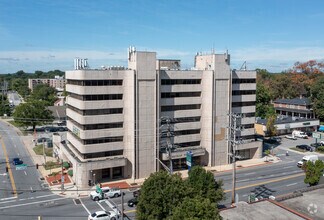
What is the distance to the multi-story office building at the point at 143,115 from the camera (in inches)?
2297

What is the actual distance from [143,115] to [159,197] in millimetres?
26324

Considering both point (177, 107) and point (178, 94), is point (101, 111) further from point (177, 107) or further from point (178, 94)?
point (178, 94)

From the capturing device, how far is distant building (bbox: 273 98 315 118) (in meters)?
122

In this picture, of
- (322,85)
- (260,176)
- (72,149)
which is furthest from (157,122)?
(322,85)

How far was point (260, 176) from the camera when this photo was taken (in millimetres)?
64500

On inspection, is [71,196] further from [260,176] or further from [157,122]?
[260,176]

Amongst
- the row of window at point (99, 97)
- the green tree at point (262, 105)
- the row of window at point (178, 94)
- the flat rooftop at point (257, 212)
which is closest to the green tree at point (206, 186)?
the flat rooftop at point (257, 212)

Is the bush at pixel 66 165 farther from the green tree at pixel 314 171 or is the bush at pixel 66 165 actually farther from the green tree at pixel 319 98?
the green tree at pixel 319 98

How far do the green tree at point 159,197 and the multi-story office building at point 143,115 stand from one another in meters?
22.9

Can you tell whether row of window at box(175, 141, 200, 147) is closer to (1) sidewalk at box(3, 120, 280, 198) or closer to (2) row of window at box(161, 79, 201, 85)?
(1) sidewalk at box(3, 120, 280, 198)

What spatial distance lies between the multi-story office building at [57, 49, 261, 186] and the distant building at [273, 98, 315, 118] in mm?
61712

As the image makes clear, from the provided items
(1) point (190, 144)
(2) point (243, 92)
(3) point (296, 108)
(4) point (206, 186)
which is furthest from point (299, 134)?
(4) point (206, 186)

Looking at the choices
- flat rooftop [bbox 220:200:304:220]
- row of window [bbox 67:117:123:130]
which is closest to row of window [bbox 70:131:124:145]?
row of window [bbox 67:117:123:130]

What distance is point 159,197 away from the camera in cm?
3584
